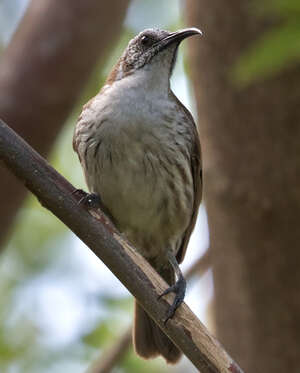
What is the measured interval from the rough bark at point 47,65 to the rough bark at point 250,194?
0.85 m

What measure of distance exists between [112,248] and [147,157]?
1.46 metres

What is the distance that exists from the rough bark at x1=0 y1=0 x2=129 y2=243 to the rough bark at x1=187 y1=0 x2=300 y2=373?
848mm

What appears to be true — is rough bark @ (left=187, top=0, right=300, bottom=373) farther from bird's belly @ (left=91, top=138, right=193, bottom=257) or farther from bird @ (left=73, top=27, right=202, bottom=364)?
bird's belly @ (left=91, top=138, right=193, bottom=257)

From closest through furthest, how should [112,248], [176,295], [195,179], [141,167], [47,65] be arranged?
[112,248], [176,295], [141,167], [195,179], [47,65]

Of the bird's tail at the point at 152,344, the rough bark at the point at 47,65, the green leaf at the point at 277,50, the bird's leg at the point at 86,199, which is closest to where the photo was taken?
the bird's leg at the point at 86,199

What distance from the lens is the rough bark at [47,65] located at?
5930 mm

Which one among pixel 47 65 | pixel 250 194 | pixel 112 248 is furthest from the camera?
pixel 47 65

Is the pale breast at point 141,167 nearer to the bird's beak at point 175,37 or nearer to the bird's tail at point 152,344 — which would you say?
the bird's beak at point 175,37

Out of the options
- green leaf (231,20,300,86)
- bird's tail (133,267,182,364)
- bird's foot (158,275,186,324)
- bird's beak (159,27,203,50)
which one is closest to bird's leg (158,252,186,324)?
bird's foot (158,275,186,324)

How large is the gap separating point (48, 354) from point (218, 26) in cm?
330

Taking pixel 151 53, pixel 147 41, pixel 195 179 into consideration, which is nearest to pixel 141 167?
pixel 195 179

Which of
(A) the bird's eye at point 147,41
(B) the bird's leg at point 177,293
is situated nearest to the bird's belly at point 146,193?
(B) the bird's leg at point 177,293

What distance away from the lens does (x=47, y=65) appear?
6.09 meters

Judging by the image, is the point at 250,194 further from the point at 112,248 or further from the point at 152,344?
the point at 112,248
